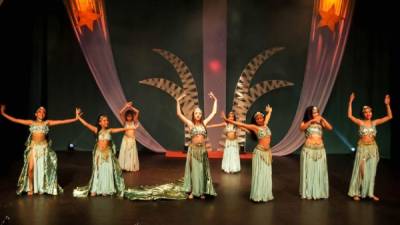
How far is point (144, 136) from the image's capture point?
9000 mm

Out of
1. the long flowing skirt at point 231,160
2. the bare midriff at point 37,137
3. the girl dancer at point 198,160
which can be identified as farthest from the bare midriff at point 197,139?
the bare midriff at point 37,137

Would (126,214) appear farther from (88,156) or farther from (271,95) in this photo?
(271,95)

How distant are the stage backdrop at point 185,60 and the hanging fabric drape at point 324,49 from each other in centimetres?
57

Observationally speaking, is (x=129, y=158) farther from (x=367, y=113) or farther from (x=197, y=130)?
(x=367, y=113)

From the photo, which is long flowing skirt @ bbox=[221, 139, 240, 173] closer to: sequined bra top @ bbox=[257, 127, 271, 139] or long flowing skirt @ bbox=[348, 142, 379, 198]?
sequined bra top @ bbox=[257, 127, 271, 139]

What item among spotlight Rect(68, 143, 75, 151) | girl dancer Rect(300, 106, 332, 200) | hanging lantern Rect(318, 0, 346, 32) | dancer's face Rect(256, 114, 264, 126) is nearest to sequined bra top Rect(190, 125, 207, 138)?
dancer's face Rect(256, 114, 264, 126)

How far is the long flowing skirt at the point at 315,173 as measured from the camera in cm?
524

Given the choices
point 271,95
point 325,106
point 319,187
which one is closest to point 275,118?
point 271,95

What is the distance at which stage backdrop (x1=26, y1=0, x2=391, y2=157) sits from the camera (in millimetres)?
8906

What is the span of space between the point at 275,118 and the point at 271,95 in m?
0.52

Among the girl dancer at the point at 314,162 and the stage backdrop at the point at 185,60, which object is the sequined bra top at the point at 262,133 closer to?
the girl dancer at the point at 314,162

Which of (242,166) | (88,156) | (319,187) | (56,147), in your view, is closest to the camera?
(319,187)

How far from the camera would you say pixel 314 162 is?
5.24 meters

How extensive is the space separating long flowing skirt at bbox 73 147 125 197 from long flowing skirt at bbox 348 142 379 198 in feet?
9.90
